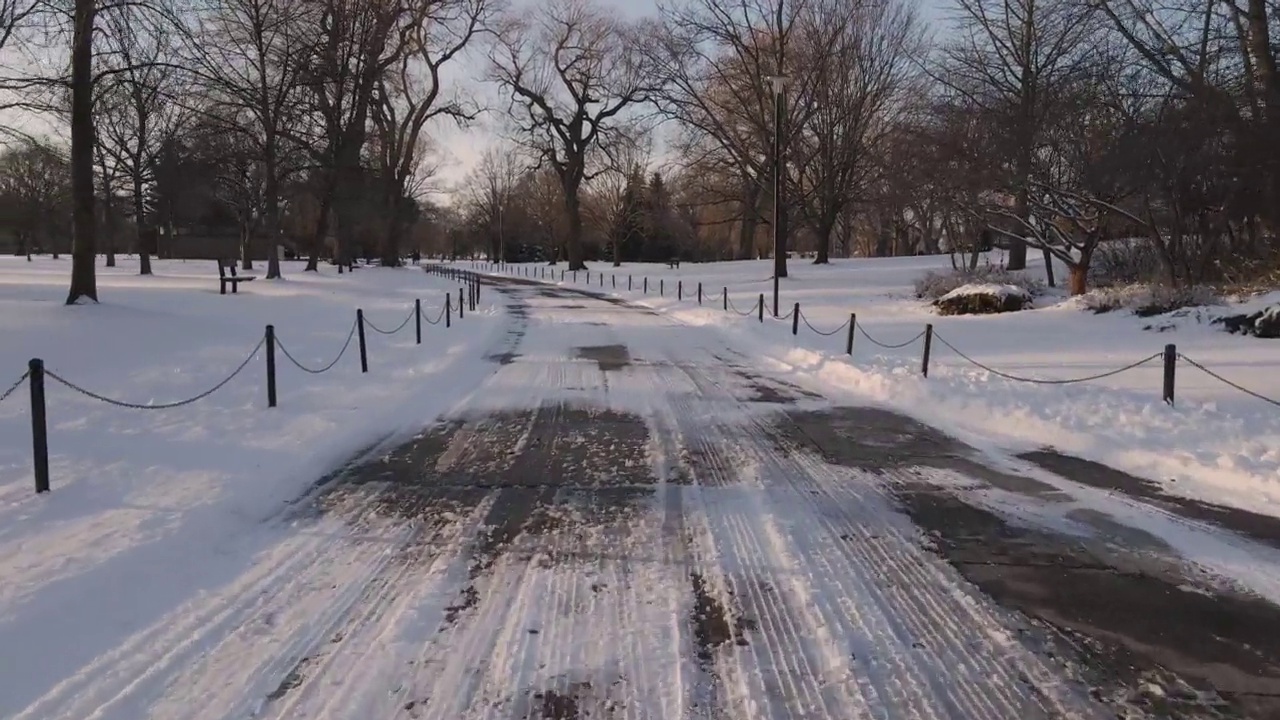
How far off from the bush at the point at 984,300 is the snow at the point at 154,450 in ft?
45.0

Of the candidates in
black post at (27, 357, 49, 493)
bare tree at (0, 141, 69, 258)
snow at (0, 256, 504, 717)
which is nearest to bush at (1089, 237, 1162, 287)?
snow at (0, 256, 504, 717)

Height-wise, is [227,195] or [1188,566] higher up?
[227,195]

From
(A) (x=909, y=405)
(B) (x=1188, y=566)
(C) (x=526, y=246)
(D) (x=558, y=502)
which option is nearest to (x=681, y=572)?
(D) (x=558, y=502)

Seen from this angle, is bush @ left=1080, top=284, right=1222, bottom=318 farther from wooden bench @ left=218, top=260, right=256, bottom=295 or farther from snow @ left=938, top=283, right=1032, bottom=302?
wooden bench @ left=218, top=260, right=256, bottom=295

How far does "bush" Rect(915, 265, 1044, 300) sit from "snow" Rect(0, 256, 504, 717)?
1678 cm

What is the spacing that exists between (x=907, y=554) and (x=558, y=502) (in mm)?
2591

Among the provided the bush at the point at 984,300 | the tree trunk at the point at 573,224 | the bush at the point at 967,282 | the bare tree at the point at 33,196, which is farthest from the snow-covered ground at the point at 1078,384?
the bare tree at the point at 33,196

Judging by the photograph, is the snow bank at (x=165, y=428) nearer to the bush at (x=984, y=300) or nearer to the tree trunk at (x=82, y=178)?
the tree trunk at (x=82, y=178)

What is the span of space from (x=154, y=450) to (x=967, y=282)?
24.8m

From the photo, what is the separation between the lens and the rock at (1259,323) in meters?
14.8

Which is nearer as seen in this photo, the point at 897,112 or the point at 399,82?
the point at 897,112

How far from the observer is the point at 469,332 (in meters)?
20.4

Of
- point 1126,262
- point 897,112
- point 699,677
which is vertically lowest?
point 699,677

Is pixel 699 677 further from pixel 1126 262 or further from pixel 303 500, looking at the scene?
pixel 1126 262
